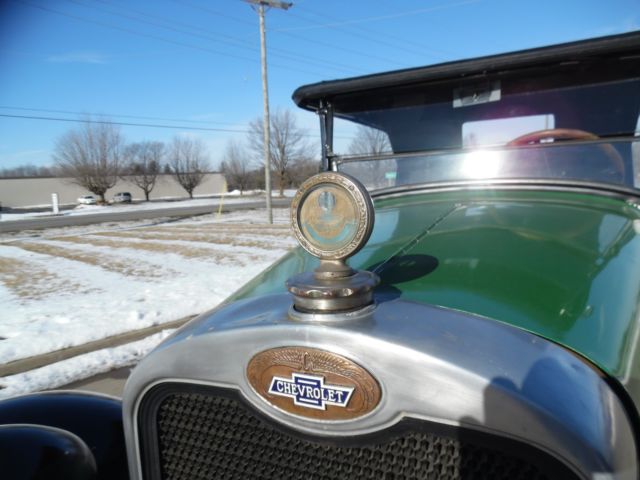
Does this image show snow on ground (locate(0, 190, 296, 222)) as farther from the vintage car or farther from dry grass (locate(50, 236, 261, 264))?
the vintage car

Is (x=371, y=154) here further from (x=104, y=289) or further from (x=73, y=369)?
(x=104, y=289)

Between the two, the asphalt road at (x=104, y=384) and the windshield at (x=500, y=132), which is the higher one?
the windshield at (x=500, y=132)

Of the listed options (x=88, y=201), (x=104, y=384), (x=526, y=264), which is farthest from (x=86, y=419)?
(x=88, y=201)

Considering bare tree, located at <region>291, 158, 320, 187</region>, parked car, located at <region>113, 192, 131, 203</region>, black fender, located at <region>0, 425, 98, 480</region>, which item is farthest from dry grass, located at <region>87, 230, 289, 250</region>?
parked car, located at <region>113, 192, 131, 203</region>

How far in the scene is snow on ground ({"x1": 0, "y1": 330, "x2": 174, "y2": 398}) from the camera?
3809 mm

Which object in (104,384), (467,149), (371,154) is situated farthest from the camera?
(104,384)

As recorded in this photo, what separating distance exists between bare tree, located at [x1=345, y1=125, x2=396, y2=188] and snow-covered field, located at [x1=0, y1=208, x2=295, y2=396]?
9.71ft

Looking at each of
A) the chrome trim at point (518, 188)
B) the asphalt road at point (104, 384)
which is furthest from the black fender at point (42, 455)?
the asphalt road at point (104, 384)

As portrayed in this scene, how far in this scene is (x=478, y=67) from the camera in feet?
7.20

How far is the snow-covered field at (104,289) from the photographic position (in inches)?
178

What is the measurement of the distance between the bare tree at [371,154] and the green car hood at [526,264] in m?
0.52

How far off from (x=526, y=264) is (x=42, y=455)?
1.69 m

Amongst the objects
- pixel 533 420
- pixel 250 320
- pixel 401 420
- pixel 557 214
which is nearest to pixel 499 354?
pixel 533 420

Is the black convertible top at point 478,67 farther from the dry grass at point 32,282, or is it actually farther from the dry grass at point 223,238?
the dry grass at point 223,238
